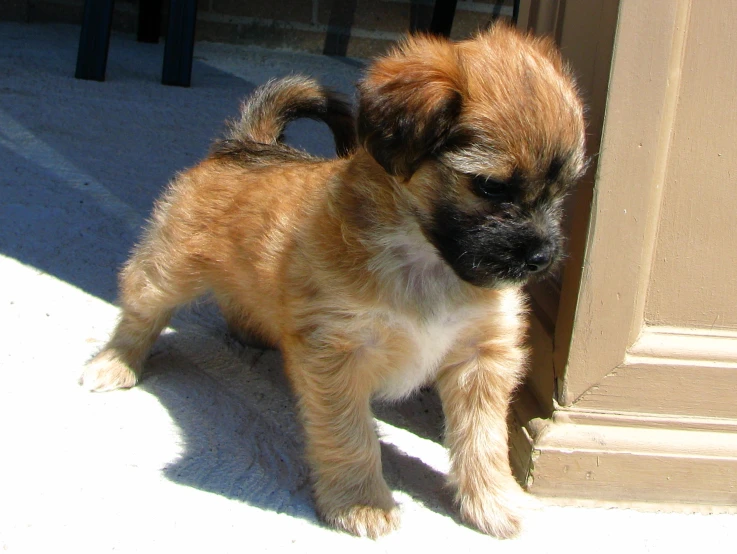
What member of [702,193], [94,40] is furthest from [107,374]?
[94,40]

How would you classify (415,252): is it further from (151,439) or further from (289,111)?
(289,111)

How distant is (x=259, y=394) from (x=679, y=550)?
160 centimetres

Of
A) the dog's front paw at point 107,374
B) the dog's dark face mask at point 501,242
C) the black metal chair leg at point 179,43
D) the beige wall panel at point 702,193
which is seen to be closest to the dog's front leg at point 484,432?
the dog's dark face mask at point 501,242

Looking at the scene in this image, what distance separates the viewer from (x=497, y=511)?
8.52 feet

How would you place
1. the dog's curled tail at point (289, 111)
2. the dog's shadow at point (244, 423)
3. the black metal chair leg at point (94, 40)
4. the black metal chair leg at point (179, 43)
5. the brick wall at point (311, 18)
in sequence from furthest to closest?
the brick wall at point (311, 18), the black metal chair leg at point (179, 43), the black metal chair leg at point (94, 40), the dog's curled tail at point (289, 111), the dog's shadow at point (244, 423)

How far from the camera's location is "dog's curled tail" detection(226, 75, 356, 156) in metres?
3.35

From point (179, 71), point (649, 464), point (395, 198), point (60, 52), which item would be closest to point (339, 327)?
point (395, 198)

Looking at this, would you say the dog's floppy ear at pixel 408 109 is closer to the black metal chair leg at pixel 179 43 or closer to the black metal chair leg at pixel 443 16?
the black metal chair leg at pixel 179 43

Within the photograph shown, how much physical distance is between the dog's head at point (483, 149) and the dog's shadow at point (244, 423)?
93cm

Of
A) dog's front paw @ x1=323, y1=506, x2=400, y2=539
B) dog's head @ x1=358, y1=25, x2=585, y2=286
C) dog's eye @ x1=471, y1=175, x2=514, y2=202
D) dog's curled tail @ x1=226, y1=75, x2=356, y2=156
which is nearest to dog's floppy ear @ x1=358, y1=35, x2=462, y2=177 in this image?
dog's head @ x1=358, y1=25, x2=585, y2=286

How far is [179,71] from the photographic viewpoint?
6.91 m

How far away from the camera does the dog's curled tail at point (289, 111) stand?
11.0 feet

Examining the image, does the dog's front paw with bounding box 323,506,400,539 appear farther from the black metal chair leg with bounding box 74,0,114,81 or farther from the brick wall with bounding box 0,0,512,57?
the brick wall with bounding box 0,0,512,57

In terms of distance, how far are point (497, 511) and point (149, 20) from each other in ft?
22.5
